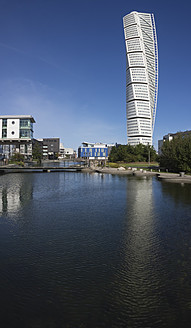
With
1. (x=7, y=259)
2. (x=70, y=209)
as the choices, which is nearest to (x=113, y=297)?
(x=7, y=259)

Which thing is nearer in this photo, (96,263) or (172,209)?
(96,263)

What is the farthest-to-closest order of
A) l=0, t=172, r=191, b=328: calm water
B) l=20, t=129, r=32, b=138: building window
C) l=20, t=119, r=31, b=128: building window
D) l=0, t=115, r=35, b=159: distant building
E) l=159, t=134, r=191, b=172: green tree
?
1. l=20, t=119, r=31, b=128: building window
2. l=20, t=129, r=32, b=138: building window
3. l=0, t=115, r=35, b=159: distant building
4. l=159, t=134, r=191, b=172: green tree
5. l=0, t=172, r=191, b=328: calm water

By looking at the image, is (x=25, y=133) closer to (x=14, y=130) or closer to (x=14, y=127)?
(x=14, y=130)

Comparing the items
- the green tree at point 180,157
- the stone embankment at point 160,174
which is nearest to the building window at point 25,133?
the stone embankment at point 160,174

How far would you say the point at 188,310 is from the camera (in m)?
7.37

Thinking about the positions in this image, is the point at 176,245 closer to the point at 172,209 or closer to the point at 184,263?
the point at 184,263

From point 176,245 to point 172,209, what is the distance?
9.96 meters

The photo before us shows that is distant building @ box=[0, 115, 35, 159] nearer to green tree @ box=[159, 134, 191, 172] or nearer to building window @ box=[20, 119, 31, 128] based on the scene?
building window @ box=[20, 119, 31, 128]

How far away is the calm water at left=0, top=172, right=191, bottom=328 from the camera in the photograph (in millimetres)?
7129

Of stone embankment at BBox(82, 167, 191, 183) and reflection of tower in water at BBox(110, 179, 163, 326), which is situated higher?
stone embankment at BBox(82, 167, 191, 183)

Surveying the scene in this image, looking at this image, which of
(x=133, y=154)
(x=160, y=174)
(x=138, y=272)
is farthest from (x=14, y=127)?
(x=138, y=272)

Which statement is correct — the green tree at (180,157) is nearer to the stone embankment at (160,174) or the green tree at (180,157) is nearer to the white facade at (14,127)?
the stone embankment at (160,174)

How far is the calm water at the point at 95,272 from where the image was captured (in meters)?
7.13

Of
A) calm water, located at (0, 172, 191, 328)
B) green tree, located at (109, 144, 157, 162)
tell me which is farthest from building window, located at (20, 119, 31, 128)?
calm water, located at (0, 172, 191, 328)
